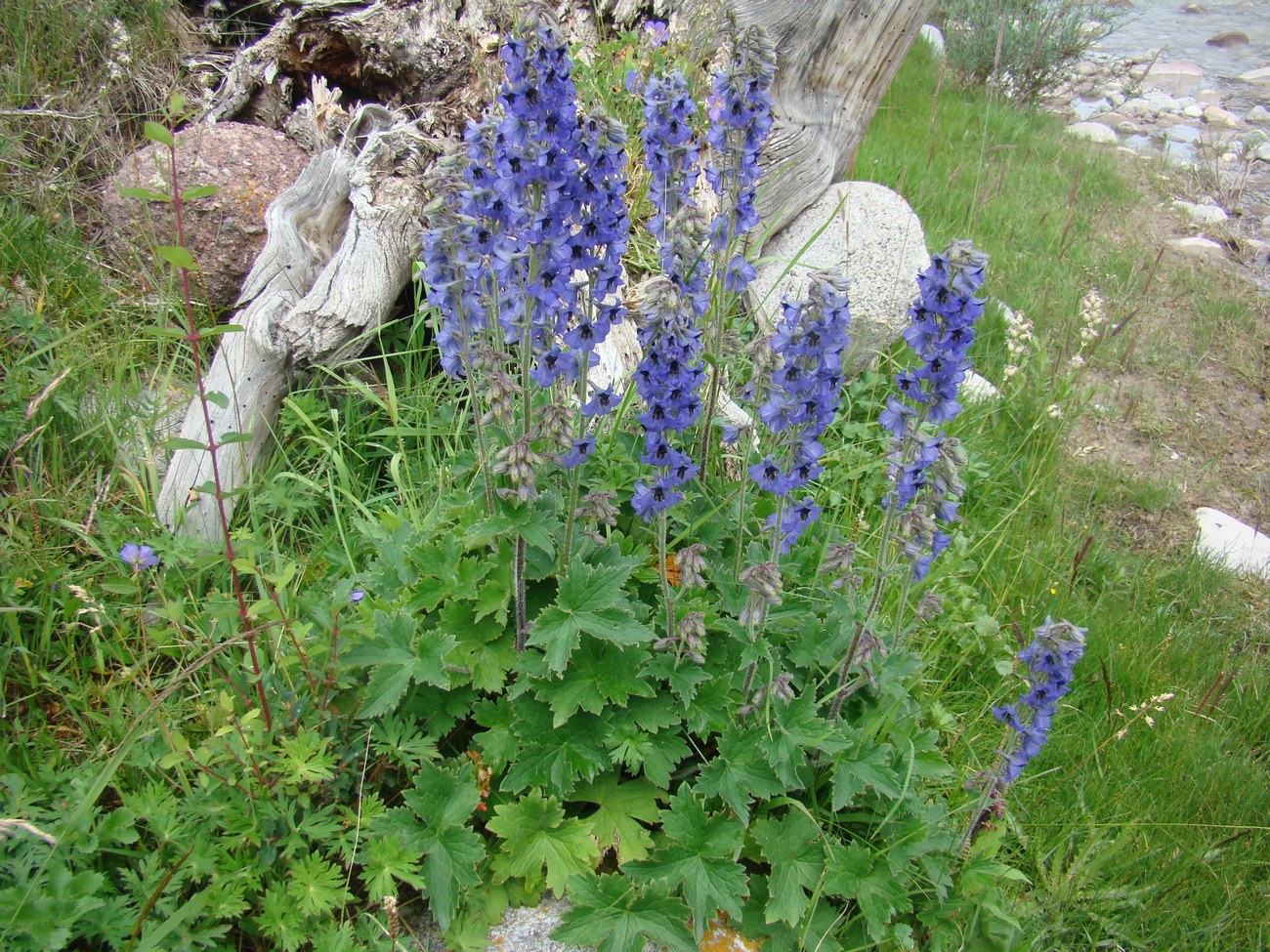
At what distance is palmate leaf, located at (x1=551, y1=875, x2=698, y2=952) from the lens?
7.75 feet

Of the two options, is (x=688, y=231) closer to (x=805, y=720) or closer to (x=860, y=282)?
(x=805, y=720)

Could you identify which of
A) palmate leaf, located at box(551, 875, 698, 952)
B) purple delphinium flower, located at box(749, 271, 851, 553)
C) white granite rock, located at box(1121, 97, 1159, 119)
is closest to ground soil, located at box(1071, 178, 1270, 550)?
purple delphinium flower, located at box(749, 271, 851, 553)

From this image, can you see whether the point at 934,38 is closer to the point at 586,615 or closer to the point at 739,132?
the point at 739,132

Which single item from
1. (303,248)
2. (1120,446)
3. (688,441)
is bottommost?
(1120,446)

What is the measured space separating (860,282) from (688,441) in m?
2.38

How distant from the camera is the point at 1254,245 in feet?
25.4

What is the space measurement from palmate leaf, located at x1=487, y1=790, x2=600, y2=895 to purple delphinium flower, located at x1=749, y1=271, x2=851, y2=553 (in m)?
1.06

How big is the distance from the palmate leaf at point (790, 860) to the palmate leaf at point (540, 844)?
0.50 meters

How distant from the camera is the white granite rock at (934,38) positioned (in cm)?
1038

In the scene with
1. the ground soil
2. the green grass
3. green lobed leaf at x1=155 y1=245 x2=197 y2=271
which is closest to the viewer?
green lobed leaf at x1=155 y1=245 x2=197 y2=271

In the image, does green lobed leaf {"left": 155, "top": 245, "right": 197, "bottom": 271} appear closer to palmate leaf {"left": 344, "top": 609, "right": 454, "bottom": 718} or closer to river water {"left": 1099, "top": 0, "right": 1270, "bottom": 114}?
palmate leaf {"left": 344, "top": 609, "right": 454, "bottom": 718}

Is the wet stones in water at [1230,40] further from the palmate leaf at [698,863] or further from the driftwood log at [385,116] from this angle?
the palmate leaf at [698,863]

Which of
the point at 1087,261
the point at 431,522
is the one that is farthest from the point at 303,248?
the point at 1087,261

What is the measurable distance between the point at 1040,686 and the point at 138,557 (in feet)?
9.14
